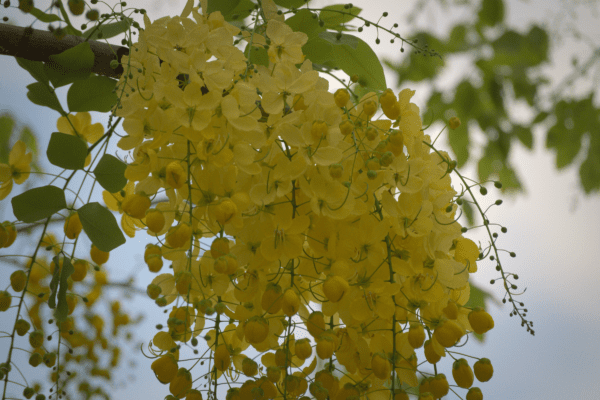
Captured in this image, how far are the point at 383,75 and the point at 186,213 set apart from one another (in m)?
0.26

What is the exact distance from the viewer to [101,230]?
1.39 ft

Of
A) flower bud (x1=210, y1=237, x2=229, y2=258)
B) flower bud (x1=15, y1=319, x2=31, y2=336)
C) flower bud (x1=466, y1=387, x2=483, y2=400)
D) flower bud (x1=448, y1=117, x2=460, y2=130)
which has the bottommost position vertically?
flower bud (x1=466, y1=387, x2=483, y2=400)

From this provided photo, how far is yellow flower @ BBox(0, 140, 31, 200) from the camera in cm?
45

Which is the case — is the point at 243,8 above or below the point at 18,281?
above

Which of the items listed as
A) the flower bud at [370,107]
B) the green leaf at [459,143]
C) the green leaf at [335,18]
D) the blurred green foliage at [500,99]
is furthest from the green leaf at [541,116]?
the flower bud at [370,107]

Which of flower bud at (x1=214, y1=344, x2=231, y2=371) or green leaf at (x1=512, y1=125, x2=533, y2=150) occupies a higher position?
green leaf at (x1=512, y1=125, x2=533, y2=150)

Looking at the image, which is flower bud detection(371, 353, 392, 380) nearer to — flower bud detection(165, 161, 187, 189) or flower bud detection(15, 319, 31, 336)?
flower bud detection(165, 161, 187, 189)

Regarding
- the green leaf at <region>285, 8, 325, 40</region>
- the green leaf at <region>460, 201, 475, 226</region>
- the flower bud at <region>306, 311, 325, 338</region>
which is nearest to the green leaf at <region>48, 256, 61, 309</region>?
the flower bud at <region>306, 311, 325, 338</region>

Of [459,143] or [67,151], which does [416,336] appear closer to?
[67,151]

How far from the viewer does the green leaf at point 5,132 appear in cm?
94

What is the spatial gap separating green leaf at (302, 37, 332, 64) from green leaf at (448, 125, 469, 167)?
0.70 m

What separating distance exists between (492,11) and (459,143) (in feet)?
1.06

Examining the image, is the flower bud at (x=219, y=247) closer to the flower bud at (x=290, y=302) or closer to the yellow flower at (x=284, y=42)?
the flower bud at (x=290, y=302)

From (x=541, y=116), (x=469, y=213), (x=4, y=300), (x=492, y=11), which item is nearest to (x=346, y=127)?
(x=4, y=300)
